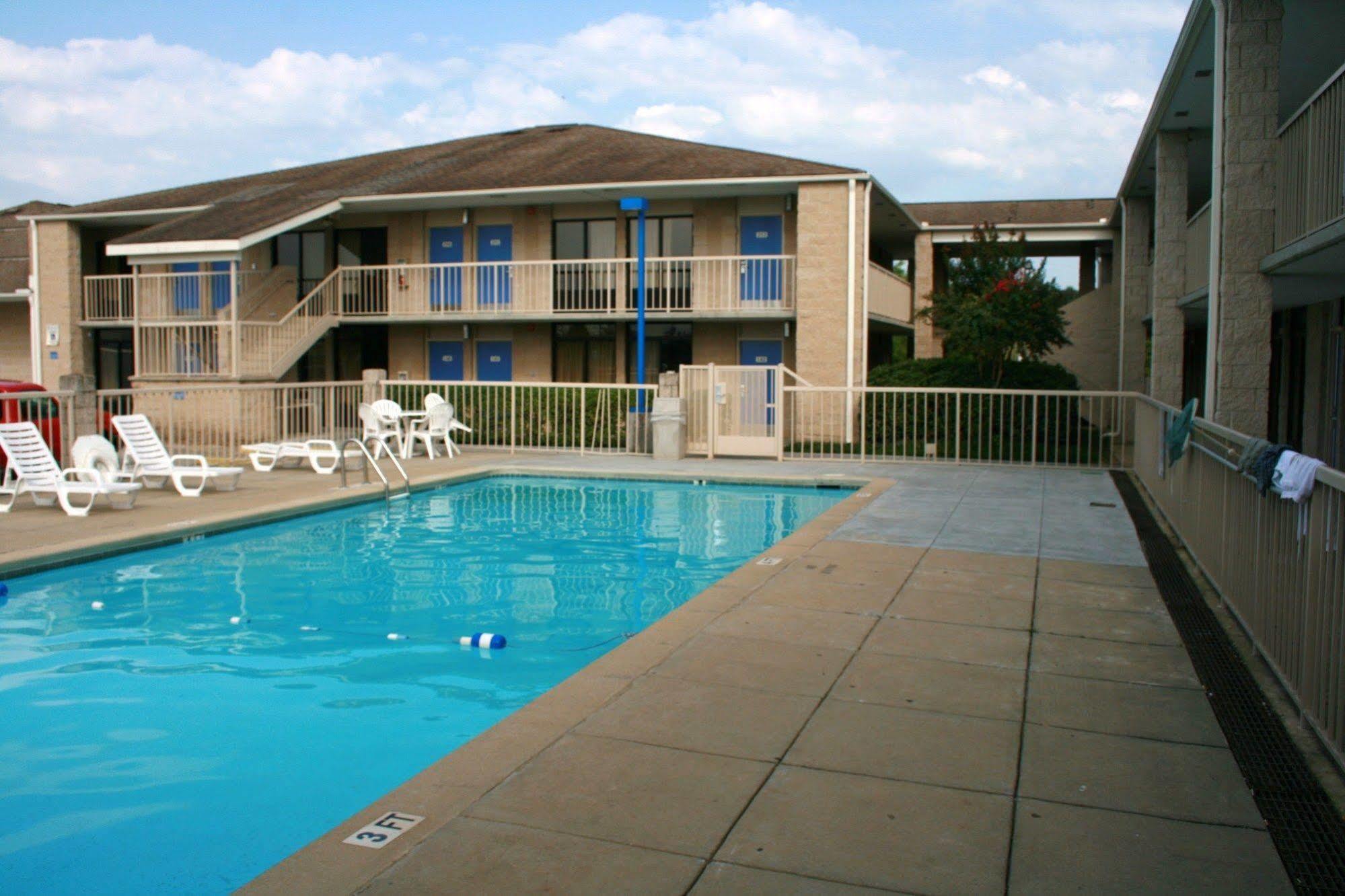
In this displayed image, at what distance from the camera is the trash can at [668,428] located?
60.9ft

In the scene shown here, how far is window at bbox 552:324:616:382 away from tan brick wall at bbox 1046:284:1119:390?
11995mm

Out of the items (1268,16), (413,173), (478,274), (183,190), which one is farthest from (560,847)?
(183,190)

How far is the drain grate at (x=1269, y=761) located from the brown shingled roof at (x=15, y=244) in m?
29.3

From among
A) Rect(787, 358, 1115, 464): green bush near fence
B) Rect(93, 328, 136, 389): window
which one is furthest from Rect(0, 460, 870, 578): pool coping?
Rect(93, 328, 136, 389): window

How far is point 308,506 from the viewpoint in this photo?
1311cm

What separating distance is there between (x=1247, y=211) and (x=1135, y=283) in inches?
533

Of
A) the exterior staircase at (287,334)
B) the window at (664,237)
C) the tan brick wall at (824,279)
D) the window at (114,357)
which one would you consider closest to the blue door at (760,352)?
the tan brick wall at (824,279)

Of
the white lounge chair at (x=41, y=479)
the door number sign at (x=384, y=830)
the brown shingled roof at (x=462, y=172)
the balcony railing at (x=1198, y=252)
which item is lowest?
the door number sign at (x=384, y=830)

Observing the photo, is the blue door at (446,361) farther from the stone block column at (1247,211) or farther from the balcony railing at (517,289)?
the stone block column at (1247,211)

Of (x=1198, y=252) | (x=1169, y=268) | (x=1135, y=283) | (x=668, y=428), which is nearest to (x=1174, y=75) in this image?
(x=1198, y=252)

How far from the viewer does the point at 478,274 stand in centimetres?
2572

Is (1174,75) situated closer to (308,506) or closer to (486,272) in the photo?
(308,506)

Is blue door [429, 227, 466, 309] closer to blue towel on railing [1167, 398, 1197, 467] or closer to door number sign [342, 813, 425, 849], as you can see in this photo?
blue towel on railing [1167, 398, 1197, 467]

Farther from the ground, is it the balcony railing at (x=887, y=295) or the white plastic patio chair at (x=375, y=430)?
the balcony railing at (x=887, y=295)
